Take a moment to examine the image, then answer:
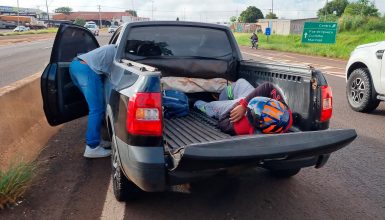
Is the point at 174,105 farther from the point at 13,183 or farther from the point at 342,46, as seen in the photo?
the point at 342,46

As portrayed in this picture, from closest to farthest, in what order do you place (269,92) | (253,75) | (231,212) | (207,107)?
1. (231,212)
2. (269,92)
3. (207,107)
4. (253,75)

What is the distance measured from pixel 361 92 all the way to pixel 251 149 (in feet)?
18.5

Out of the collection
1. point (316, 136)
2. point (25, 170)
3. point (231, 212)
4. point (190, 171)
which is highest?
point (316, 136)

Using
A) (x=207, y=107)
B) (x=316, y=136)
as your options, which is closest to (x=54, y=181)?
(x=207, y=107)

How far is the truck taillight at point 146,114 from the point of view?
2.80 metres

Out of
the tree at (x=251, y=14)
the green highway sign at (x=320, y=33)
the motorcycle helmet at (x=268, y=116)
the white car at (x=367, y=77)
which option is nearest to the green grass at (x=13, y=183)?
the motorcycle helmet at (x=268, y=116)

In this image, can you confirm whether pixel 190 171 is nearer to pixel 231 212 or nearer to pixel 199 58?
pixel 231 212

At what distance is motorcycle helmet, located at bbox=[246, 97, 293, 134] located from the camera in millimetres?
3223

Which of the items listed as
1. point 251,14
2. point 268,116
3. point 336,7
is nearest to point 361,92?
point 268,116

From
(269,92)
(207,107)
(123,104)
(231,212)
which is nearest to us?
(123,104)

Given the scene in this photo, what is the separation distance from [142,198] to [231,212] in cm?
85

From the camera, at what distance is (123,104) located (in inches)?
121

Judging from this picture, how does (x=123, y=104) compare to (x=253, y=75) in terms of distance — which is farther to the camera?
(x=253, y=75)

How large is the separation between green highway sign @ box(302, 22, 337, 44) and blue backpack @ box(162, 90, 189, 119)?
84.7 feet
